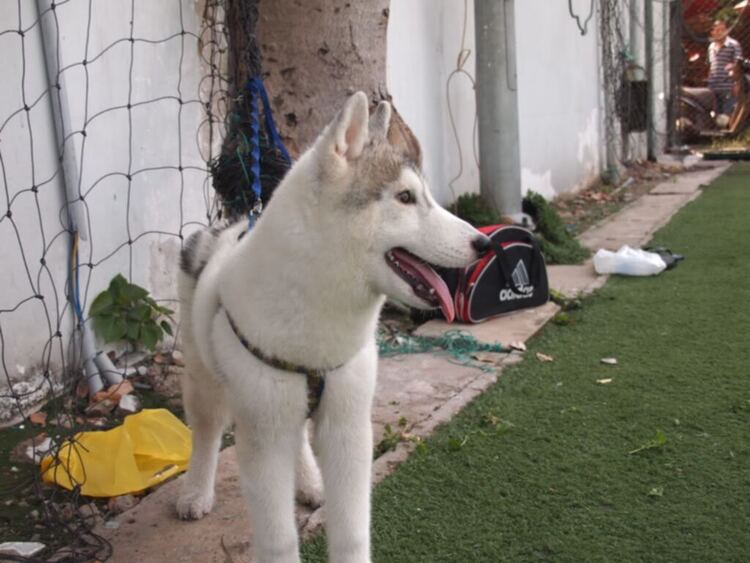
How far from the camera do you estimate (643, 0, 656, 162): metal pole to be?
12.3 metres

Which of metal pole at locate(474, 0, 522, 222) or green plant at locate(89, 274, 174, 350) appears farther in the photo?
metal pole at locate(474, 0, 522, 222)

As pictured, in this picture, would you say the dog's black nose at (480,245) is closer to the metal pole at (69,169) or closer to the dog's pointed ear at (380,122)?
the dog's pointed ear at (380,122)

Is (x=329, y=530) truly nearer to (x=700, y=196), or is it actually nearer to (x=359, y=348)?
(x=359, y=348)

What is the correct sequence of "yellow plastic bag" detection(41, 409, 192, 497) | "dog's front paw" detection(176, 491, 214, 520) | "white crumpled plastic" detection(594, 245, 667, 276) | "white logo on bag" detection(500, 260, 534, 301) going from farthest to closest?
1. "white crumpled plastic" detection(594, 245, 667, 276)
2. "white logo on bag" detection(500, 260, 534, 301)
3. "yellow plastic bag" detection(41, 409, 192, 497)
4. "dog's front paw" detection(176, 491, 214, 520)

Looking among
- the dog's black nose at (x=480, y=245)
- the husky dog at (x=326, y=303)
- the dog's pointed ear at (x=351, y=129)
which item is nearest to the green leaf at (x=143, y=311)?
the husky dog at (x=326, y=303)

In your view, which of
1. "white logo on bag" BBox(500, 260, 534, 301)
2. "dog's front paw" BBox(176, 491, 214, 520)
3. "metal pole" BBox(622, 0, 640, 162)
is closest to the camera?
"dog's front paw" BBox(176, 491, 214, 520)

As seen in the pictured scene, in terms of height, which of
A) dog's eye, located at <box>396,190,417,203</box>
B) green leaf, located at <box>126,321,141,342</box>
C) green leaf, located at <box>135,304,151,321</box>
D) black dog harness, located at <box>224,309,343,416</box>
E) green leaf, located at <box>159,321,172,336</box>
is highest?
dog's eye, located at <box>396,190,417,203</box>

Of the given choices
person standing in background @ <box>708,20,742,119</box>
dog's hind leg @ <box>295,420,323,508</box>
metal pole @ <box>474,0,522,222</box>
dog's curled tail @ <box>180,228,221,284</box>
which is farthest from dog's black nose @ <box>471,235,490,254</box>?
person standing in background @ <box>708,20,742,119</box>

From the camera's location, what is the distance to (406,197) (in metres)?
2.26

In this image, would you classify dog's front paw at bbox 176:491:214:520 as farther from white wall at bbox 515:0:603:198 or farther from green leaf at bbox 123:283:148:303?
white wall at bbox 515:0:603:198

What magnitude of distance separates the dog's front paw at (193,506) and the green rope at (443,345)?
1.77 metres

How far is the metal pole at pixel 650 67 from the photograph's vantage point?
40.4 ft

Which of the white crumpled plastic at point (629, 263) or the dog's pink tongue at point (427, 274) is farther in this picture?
the white crumpled plastic at point (629, 263)

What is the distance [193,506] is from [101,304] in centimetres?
150
